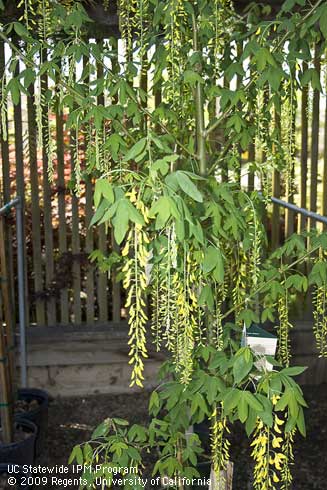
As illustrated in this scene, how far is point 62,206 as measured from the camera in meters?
3.75

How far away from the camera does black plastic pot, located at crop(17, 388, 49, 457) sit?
3.08m

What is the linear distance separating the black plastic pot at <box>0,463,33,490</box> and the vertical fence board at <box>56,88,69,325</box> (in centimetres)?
133

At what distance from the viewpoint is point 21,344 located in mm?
3473

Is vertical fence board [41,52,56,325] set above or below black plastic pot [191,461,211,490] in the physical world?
above

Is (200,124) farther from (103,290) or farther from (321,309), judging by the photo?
(103,290)

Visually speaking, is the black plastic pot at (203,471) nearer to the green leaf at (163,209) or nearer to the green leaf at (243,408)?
the green leaf at (243,408)

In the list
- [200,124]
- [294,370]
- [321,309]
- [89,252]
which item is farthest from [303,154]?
[294,370]

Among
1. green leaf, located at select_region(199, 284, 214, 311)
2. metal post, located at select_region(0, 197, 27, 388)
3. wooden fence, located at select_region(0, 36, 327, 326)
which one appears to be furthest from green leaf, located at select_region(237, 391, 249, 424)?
wooden fence, located at select_region(0, 36, 327, 326)

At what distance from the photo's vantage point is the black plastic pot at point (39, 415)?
308 centimetres

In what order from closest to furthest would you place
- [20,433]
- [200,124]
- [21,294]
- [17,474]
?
[200,124], [17,474], [20,433], [21,294]

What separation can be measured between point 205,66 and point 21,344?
7.03 feet

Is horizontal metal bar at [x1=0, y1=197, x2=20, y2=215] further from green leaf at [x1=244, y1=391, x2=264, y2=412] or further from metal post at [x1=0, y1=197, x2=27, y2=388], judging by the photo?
→ green leaf at [x1=244, y1=391, x2=264, y2=412]

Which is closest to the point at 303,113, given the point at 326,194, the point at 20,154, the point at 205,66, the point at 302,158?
the point at 302,158

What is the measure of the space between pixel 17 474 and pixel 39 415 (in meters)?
0.54
